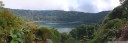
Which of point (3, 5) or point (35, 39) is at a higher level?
point (3, 5)

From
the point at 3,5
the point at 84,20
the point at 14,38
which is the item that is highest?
the point at 3,5

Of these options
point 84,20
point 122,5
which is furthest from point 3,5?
point 84,20

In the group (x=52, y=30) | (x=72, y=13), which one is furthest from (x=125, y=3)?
(x=72, y=13)

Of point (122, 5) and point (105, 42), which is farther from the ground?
point (122, 5)

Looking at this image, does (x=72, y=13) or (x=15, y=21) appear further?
(x=72, y=13)

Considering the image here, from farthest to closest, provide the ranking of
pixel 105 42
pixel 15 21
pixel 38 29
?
pixel 105 42, pixel 38 29, pixel 15 21

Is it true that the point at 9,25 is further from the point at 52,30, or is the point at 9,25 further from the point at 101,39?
the point at 101,39

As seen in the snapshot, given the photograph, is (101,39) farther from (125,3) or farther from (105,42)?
(125,3)

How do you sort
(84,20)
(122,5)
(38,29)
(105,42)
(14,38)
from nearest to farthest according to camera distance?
(14,38), (38,29), (105,42), (122,5), (84,20)

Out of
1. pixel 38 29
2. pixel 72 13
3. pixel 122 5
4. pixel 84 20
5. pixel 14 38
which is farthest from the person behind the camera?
pixel 72 13
